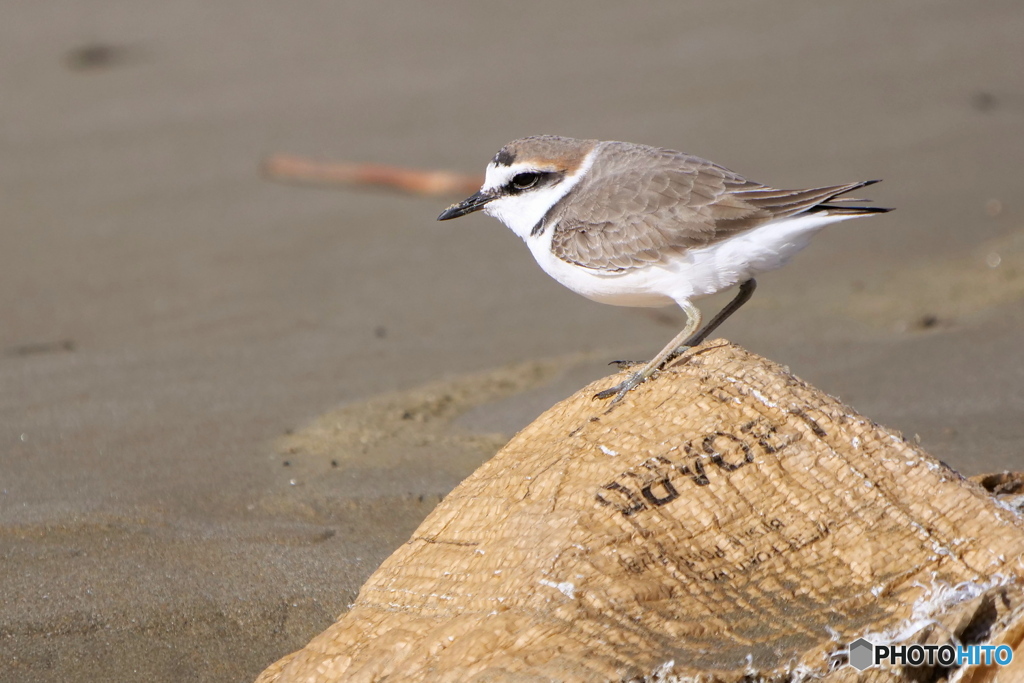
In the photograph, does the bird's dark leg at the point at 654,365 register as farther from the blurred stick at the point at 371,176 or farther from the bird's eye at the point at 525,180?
the blurred stick at the point at 371,176

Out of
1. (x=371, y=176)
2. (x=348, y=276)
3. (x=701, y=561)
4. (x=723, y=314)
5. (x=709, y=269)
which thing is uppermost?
(x=709, y=269)

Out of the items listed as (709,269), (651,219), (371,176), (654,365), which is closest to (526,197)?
(651,219)

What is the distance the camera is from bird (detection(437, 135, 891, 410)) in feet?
15.2

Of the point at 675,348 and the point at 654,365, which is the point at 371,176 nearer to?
the point at 675,348

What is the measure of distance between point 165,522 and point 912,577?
3421mm

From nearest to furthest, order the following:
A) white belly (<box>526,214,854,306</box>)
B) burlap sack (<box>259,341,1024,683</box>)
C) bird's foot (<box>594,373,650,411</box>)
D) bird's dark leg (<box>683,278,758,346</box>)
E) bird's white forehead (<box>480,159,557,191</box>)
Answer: burlap sack (<box>259,341,1024,683</box>) → bird's foot (<box>594,373,650,411</box>) → white belly (<box>526,214,854,306</box>) → bird's dark leg (<box>683,278,758,346</box>) → bird's white forehead (<box>480,159,557,191</box>)

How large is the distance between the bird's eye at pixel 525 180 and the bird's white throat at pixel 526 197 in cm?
2

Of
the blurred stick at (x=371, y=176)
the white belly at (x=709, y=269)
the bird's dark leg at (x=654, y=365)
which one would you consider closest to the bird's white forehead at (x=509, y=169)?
the white belly at (x=709, y=269)

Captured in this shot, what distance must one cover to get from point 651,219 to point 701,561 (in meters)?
1.97

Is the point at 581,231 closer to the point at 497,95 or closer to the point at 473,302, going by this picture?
the point at 473,302

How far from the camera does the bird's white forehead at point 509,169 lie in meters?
5.18

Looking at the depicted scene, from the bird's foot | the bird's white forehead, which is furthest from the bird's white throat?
the bird's foot

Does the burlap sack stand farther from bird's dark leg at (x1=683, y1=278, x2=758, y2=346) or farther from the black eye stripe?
the black eye stripe

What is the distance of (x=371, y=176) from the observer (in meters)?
10.0
